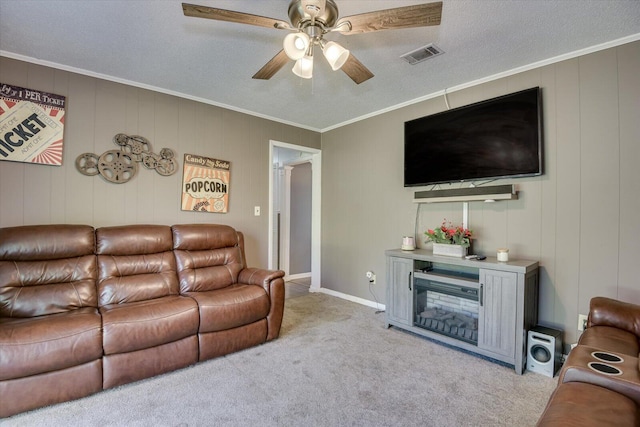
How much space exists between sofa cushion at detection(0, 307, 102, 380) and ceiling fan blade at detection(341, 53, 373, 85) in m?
2.34

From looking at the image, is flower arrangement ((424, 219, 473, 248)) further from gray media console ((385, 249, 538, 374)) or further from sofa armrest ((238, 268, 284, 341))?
sofa armrest ((238, 268, 284, 341))

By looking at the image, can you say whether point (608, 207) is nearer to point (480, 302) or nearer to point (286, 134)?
point (480, 302)

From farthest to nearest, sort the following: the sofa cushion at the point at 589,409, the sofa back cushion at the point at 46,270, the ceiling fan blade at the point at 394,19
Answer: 1. the sofa back cushion at the point at 46,270
2. the ceiling fan blade at the point at 394,19
3. the sofa cushion at the point at 589,409

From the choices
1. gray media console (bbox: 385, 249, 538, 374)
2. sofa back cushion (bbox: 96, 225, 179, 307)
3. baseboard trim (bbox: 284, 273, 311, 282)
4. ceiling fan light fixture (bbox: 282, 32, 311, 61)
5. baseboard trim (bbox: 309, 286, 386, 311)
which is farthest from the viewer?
baseboard trim (bbox: 284, 273, 311, 282)

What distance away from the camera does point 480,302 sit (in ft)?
8.21

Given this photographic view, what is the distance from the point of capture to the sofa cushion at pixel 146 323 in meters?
2.02

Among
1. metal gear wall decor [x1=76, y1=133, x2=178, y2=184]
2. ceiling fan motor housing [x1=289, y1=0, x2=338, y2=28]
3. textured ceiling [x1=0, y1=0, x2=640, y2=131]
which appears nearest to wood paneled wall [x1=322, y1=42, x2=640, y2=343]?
textured ceiling [x1=0, y1=0, x2=640, y2=131]

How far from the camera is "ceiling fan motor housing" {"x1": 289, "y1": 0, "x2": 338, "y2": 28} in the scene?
1.58 meters

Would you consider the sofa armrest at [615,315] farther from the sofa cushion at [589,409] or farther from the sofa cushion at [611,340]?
the sofa cushion at [589,409]

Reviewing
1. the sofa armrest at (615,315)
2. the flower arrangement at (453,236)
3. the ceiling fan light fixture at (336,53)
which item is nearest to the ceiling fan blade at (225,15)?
the ceiling fan light fixture at (336,53)

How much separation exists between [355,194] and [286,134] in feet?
4.21

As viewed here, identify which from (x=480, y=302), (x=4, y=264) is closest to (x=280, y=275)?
(x=480, y=302)

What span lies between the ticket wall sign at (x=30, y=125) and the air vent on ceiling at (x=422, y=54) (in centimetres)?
304

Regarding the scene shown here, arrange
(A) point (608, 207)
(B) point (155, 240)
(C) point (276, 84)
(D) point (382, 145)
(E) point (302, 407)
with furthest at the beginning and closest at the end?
(D) point (382, 145), (C) point (276, 84), (B) point (155, 240), (A) point (608, 207), (E) point (302, 407)
